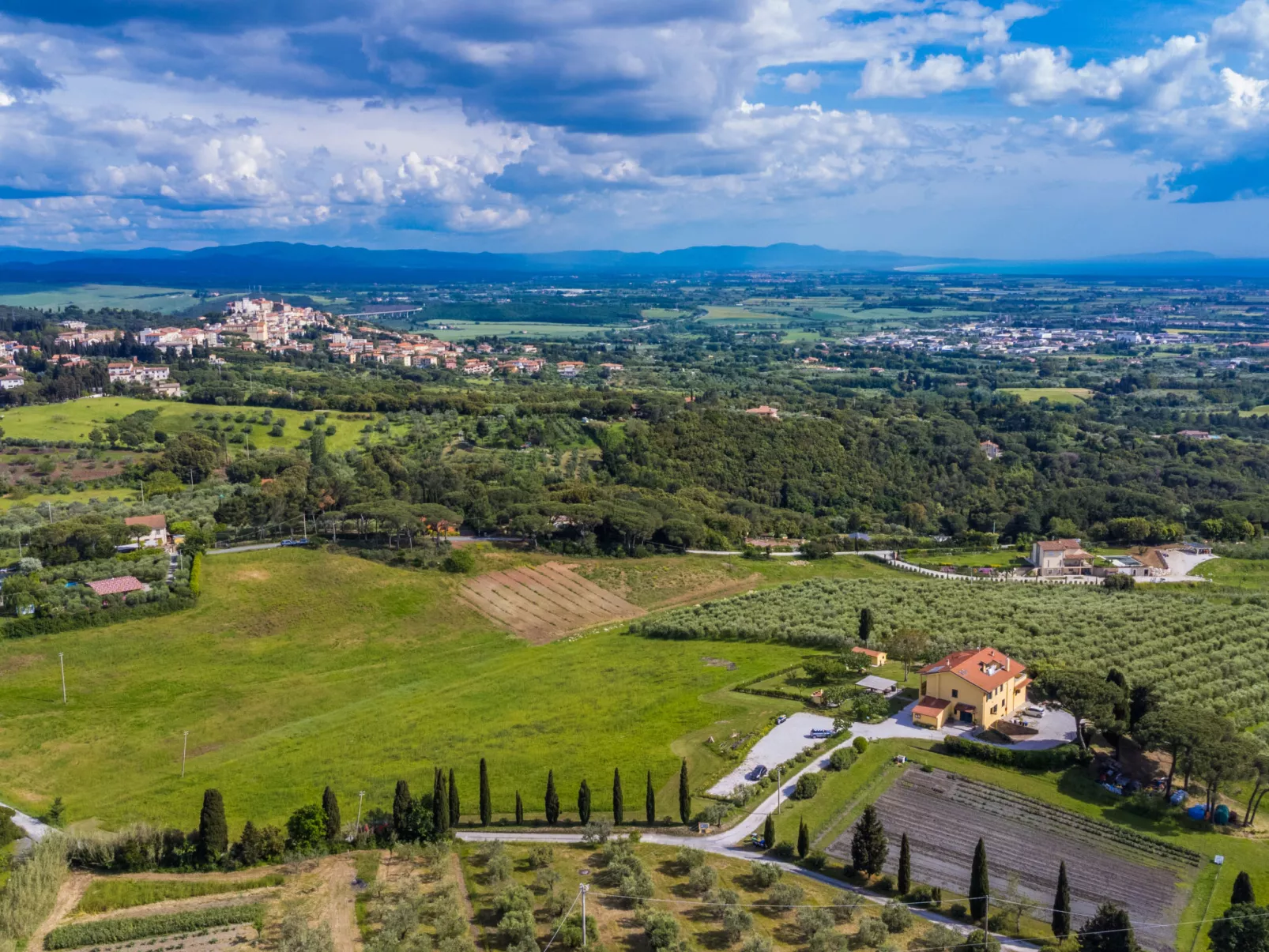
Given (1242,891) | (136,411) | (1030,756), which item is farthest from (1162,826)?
(136,411)

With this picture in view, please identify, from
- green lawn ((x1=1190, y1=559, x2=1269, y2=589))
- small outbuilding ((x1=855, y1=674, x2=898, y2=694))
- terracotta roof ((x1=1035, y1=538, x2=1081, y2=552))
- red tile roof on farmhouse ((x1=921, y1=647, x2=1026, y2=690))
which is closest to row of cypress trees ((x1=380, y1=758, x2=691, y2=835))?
small outbuilding ((x1=855, y1=674, x2=898, y2=694))

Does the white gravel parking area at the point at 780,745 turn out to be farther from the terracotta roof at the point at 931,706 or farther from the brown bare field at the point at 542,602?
the brown bare field at the point at 542,602

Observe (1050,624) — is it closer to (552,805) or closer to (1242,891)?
(1242,891)

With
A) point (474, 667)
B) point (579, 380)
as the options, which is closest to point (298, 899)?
point (474, 667)

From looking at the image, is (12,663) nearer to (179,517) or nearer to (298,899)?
(179,517)

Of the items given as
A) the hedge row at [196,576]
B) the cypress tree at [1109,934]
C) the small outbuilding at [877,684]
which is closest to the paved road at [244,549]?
the hedge row at [196,576]

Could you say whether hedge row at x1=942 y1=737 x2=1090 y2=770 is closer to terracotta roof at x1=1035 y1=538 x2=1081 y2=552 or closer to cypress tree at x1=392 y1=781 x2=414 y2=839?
cypress tree at x1=392 y1=781 x2=414 y2=839

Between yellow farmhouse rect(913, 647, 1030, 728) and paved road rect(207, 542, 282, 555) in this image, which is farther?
paved road rect(207, 542, 282, 555)
